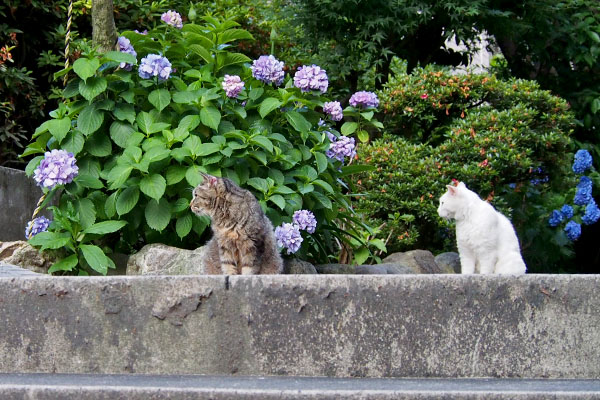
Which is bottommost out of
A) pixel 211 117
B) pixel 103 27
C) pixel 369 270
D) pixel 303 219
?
pixel 369 270

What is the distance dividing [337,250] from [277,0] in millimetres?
4423

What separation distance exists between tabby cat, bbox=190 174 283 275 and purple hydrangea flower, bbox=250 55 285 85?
68cm

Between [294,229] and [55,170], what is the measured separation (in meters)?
1.22

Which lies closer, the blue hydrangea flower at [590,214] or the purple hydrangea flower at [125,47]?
the purple hydrangea flower at [125,47]

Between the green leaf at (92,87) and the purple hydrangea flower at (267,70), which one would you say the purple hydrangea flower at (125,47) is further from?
the purple hydrangea flower at (267,70)

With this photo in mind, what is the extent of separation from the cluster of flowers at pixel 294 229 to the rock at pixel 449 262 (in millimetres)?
2592

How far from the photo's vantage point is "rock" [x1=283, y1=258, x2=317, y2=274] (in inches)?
158

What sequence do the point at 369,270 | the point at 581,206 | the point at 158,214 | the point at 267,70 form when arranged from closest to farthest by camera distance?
the point at 158,214 < the point at 267,70 < the point at 369,270 < the point at 581,206

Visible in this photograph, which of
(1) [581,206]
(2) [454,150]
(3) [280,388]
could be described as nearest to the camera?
(3) [280,388]

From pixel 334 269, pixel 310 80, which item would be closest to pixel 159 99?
pixel 310 80

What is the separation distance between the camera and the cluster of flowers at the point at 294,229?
3797 millimetres

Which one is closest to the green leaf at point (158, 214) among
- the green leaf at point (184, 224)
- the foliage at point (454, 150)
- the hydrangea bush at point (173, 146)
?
the hydrangea bush at point (173, 146)

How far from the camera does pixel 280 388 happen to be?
7.57 feet

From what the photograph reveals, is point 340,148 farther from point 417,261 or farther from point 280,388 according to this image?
point 280,388
